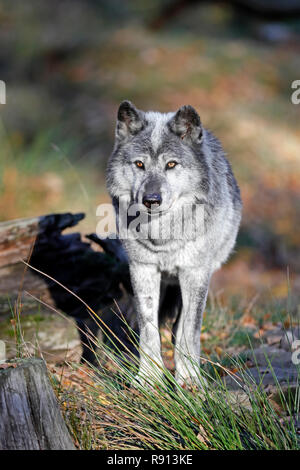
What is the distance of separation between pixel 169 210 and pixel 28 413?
2.05m

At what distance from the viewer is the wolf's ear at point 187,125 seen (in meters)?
4.21

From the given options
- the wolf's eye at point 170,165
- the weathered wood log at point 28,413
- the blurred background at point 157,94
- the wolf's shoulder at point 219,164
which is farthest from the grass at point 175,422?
the blurred background at point 157,94

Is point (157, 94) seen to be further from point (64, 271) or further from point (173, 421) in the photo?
point (173, 421)

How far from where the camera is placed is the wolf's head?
4.16 metres

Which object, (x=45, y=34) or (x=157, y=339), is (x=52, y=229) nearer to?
(x=157, y=339)

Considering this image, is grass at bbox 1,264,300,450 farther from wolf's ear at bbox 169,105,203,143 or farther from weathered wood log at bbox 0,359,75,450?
wolf's ear at bbox 169,105,203,143

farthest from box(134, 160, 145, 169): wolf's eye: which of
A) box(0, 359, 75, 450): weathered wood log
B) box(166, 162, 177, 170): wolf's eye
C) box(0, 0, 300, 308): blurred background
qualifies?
box(0, 0, 300, 308): blurred background

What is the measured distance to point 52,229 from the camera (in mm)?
5148

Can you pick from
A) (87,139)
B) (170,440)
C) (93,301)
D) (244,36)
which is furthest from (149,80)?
(170,440)

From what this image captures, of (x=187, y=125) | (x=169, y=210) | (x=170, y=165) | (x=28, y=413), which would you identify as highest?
(x=187, y=125)

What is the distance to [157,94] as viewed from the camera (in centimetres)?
1411

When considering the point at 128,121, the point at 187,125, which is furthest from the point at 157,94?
the point at 187,125

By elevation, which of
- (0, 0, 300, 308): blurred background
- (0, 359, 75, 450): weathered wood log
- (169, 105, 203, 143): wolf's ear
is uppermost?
(0, 0, 300, 308): blurred background

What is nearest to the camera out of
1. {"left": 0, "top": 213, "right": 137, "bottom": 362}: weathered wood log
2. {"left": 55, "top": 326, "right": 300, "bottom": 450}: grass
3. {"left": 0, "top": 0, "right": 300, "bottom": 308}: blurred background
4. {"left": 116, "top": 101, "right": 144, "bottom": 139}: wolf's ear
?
{"left": 55, "top": 326, "right": 300, "bottom": 450}: grass
